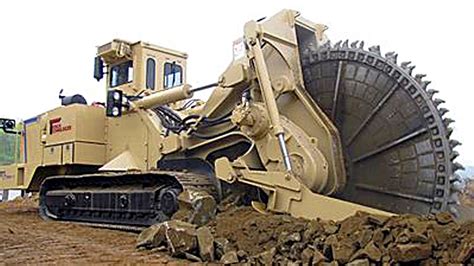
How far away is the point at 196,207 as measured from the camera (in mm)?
7258

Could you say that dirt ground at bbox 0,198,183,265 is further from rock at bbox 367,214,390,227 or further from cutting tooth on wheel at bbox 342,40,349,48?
cutting tooth on wheel at bbox 342,40,349,48

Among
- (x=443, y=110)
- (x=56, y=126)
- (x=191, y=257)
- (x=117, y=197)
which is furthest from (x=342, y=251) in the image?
(x=56, y=126)

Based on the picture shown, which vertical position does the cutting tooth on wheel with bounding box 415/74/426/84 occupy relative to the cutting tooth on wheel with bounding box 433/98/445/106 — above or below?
above

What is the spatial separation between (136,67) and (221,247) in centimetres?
531

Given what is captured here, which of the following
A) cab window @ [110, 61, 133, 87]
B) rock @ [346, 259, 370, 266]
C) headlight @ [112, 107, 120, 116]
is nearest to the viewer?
rock @ [346, 259, 370, 266]

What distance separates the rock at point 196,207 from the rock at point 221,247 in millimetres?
978

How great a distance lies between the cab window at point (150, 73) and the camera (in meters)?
10.7

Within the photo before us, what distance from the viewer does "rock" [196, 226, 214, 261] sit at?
599 centimetres

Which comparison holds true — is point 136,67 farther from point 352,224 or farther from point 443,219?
point 443,219

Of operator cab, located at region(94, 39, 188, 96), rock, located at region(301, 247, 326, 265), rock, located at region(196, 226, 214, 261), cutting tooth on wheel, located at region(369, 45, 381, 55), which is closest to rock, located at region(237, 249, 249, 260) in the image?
rock, located at region(196, 226, 214, 261)

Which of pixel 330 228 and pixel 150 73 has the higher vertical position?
pixel 150 73

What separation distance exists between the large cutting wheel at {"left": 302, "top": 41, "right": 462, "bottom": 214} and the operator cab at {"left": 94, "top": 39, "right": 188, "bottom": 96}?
4.15m

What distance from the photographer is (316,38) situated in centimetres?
781

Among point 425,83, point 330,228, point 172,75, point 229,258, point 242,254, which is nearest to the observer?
point 330,228
